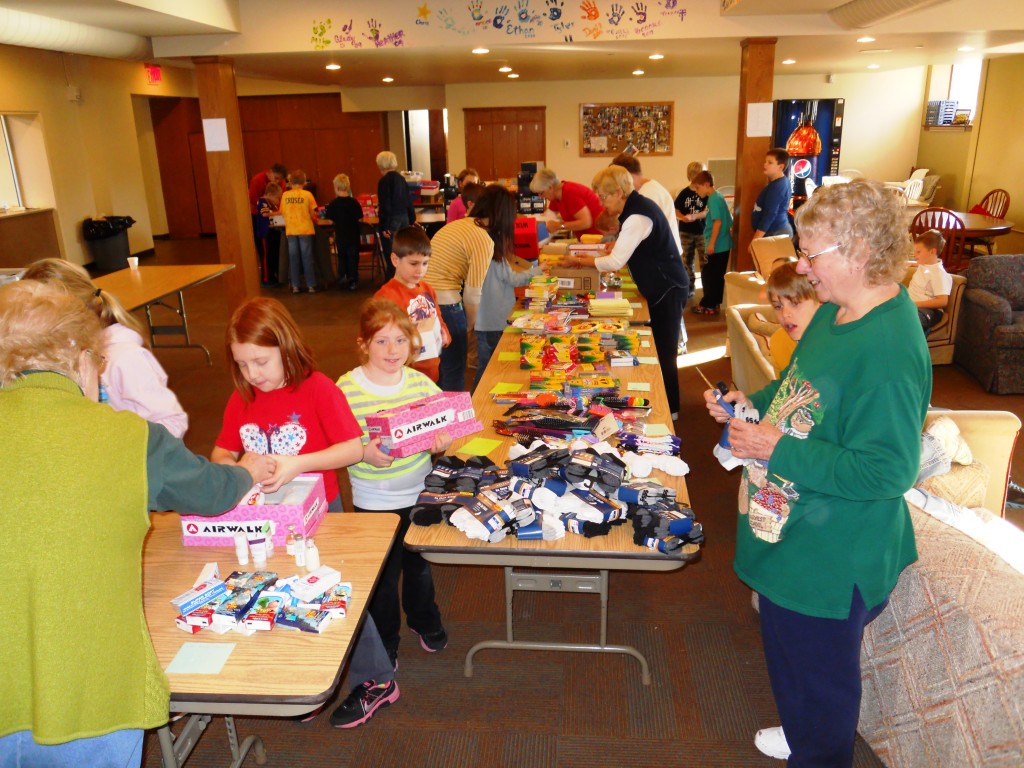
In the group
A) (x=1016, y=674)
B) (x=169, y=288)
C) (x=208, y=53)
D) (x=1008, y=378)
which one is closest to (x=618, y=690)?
(x=1016, y=674)

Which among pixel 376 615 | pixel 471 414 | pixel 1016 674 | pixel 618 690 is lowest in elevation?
pixel 618 690

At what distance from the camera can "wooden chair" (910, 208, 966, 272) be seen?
28.5 ft

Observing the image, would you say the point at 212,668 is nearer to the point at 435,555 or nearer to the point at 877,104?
the point at 435,555

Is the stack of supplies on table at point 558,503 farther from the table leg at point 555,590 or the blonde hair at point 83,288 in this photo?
the blonde hair at point 83,288

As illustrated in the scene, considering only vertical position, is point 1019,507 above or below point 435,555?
below

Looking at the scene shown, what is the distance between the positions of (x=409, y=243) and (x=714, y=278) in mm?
5184

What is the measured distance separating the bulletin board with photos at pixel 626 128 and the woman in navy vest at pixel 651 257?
27.8 feet

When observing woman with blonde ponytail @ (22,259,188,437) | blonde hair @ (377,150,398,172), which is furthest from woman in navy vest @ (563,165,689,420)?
blonde hair @ (377,150,398,172)

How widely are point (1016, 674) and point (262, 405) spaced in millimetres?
2208

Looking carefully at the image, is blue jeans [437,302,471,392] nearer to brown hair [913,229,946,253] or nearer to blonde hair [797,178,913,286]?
blonde hair [797,178,913,286]

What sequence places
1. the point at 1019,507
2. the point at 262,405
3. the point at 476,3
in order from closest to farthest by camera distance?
the point at 262,405 → the point at 1019,507 → the point at 476,3

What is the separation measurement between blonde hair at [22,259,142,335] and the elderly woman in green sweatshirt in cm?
139

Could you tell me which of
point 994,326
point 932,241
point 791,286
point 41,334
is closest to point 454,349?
point 791,286

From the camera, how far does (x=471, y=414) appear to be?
263 cm
